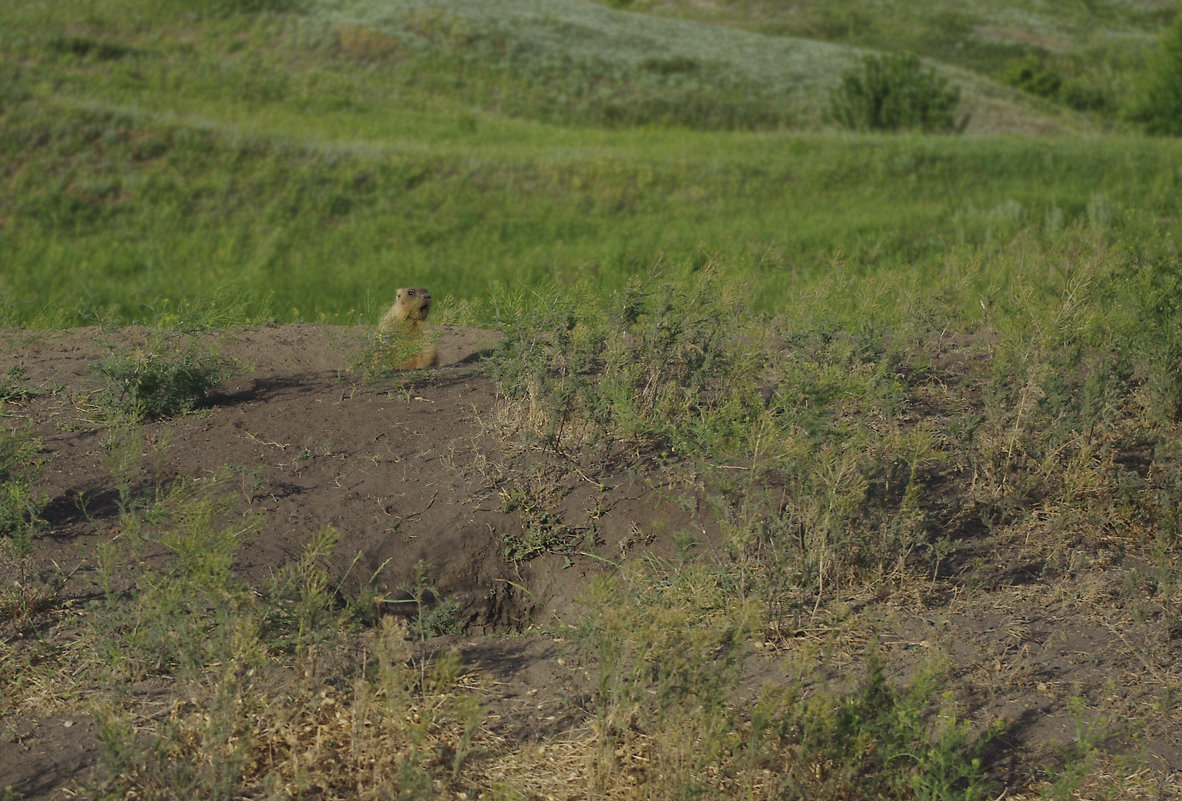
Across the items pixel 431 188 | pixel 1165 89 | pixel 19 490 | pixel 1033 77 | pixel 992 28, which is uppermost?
pixel 992 28

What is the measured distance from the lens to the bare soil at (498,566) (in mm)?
3635

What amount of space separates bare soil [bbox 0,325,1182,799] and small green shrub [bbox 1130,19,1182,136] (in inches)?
916

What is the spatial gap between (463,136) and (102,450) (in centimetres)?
1469

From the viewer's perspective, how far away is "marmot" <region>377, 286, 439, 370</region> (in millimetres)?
6285

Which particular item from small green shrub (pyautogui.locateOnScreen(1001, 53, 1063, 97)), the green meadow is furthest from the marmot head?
small green shrub (pyautogui.locateOnScreen(1001, 53, 1063, 97))

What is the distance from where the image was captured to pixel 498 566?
474 centimetres

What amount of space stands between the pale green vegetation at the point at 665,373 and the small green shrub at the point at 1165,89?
6.82 m

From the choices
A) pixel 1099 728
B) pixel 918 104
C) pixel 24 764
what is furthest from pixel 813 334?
pixel 918 104

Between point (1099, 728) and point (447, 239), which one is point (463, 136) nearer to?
point (447, 239)

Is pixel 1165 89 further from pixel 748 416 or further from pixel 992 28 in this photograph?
pixel 748 416

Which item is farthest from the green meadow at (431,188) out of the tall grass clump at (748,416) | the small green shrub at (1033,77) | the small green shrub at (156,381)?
the small green shrub at (1033,77)

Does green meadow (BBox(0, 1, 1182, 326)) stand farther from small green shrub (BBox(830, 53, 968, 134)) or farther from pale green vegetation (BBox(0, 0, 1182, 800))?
small green shrub (BBox(830, 53, 968, 134))

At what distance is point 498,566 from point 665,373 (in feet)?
5.04

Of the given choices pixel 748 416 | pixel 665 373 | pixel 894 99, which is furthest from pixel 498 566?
pixel 894 99
